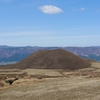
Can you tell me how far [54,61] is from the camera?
461 ft

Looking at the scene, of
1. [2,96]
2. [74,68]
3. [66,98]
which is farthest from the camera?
[74,68]

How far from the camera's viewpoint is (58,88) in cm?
3738

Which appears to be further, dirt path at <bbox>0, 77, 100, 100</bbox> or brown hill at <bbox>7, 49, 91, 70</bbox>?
brown hill at <bbox>7, 49, 91, 70</bbox>

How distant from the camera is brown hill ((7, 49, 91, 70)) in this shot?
135125 mm

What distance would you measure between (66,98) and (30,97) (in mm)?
5872

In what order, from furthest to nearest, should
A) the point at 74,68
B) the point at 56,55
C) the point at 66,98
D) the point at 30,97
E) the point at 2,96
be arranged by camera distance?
the point at 56,55
the point at 74,68
the point at 2,96
the point at 30,97
the point at 66,98

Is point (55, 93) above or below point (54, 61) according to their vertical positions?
above

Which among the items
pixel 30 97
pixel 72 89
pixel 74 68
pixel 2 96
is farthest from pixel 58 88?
pixel 74 68

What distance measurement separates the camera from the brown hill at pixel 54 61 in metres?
135

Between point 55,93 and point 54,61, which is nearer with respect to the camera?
point 55,93

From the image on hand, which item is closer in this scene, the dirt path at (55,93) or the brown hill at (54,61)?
the dirt path at (55,93)

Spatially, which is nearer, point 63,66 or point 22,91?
point 22,91

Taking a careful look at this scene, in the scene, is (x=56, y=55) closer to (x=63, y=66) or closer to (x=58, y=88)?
(x=63, y=66)

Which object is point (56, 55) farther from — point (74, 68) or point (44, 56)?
point (74, 68)
